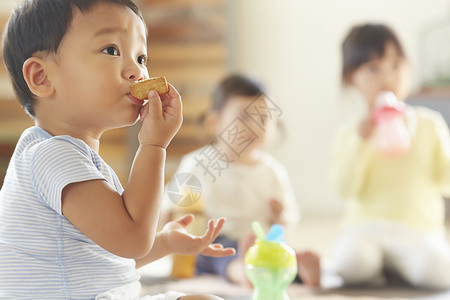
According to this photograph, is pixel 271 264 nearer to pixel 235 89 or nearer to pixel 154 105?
pixel 154 105

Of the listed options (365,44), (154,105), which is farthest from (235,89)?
(154,105)

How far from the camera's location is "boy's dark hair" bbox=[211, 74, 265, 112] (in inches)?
61.9

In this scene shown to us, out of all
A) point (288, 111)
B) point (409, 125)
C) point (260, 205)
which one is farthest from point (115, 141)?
point (409, 125)

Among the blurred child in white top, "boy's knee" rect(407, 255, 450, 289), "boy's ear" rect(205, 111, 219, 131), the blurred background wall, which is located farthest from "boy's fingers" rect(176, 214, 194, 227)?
the blurred background wall

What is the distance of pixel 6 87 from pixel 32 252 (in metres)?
2.17

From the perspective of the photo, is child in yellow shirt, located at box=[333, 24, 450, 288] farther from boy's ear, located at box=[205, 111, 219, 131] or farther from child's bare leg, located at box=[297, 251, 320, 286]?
boy's ear, located at box=[205, 111, 219, 131]

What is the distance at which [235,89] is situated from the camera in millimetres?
1584

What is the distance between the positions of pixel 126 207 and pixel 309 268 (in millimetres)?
777

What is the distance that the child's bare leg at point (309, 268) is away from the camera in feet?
4.34

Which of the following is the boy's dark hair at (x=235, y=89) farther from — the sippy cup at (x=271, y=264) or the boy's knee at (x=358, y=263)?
the sippy cup at (x=271, y=264)

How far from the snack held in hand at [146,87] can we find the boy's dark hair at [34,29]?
9cm

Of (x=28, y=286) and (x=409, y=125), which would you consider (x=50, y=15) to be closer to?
(x=28, y=286)

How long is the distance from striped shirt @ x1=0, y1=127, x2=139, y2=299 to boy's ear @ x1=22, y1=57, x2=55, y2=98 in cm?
6

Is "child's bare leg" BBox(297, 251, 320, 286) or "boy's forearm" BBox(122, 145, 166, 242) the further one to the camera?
"child's bare leg" BBox(297, 251, 320, 286)
